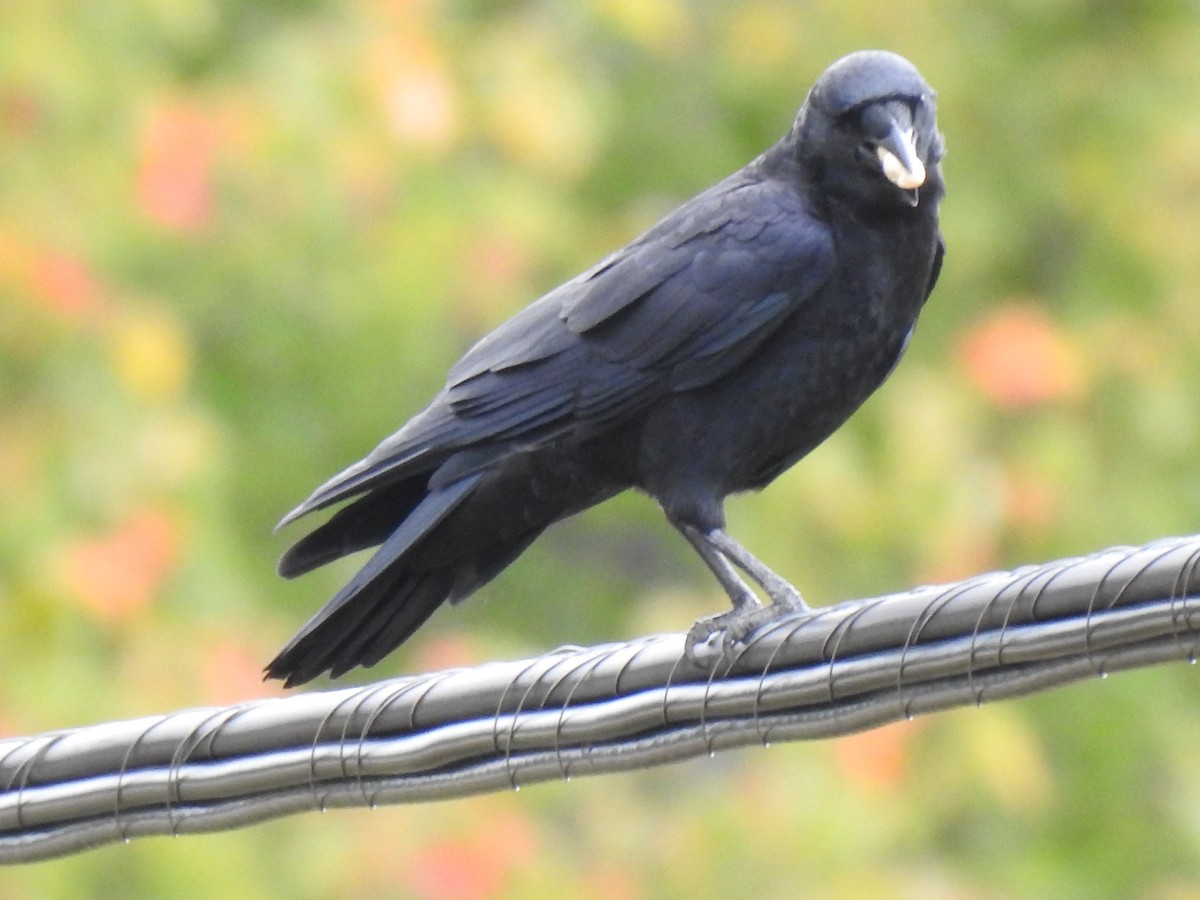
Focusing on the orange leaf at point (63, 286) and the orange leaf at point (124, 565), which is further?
the orange leaf at point (63, 286)

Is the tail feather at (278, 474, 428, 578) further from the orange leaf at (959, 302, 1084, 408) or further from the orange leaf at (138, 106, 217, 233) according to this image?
the orange leaf at (959, 302, 1084, 408)

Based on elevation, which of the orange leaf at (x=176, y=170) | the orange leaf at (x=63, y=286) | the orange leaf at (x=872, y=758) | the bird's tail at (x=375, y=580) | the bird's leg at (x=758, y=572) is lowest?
the orange leaf at (x=872, y=758)

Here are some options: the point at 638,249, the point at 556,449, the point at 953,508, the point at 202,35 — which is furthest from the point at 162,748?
the point at 202,35

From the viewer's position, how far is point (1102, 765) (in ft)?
23.3

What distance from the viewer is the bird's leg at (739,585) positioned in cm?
361

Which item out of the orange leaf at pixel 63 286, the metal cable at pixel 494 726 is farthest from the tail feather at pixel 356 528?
the orange leaf at pixel 63 286

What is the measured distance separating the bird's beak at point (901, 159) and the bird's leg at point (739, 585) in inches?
29.6

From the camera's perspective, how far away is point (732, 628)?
11.3 ft

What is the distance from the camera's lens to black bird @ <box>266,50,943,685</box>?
13.6 ft

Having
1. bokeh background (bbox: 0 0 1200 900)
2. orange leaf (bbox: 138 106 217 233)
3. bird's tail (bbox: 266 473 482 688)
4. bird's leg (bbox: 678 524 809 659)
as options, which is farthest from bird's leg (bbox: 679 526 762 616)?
orange leaf (bbox: 138 106 217 233)

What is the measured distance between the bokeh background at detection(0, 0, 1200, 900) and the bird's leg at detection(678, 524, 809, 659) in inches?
79.3

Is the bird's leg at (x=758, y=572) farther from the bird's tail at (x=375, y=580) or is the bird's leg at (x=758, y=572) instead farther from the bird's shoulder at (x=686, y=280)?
the bird's tail at (x=375, y=580)

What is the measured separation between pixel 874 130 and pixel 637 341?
1.97 feet

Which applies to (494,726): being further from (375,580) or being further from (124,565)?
(124,565)
